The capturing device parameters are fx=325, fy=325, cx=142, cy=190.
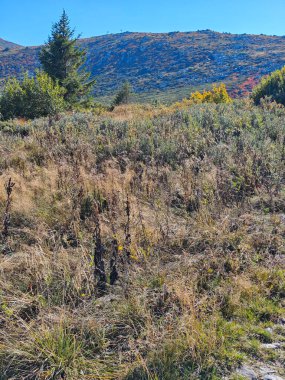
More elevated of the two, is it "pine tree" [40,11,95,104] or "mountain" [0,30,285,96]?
"mountain" [0,30,285,96]

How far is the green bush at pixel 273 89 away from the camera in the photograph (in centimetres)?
1326

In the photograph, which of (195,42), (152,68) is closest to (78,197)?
(152,68)

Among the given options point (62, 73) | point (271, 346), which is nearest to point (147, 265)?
point (271, 346)

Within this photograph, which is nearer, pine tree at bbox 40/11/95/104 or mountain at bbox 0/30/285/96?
pine tree at bbox 40/11/95/104

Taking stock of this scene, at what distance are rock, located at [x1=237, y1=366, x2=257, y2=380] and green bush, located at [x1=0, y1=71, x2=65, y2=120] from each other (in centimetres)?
1397

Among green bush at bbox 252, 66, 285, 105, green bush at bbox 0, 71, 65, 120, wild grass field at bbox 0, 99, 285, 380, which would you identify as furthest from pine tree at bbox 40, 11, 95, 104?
wild grass field at bbox 0, 99, 285, 380

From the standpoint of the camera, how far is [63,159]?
243 inches

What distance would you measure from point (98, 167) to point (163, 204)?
6.70 ft

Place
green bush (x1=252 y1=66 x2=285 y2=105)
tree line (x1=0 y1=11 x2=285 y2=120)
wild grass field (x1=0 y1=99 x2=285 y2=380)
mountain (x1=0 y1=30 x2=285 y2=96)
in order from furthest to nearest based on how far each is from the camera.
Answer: mountain (x1=0 y1=30 x2=285 y2=96) → tree line (x1=0 y1=11 x2=285 y2=120) → green bush (x1=252 y1=66 x2=285 y2=105) → wild grass field (x1=0 y1=99 x2=285 y2=380)

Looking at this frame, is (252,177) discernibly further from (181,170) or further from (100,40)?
(100,40)

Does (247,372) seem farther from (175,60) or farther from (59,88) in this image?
(175,60)

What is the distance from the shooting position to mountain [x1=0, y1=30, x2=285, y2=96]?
63.3 metres

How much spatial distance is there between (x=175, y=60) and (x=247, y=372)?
3232 inches

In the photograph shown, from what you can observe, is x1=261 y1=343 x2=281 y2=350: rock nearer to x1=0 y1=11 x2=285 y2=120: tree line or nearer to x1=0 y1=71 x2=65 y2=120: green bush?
x1=0 y1=11 x2=285 y2=120: tree line
